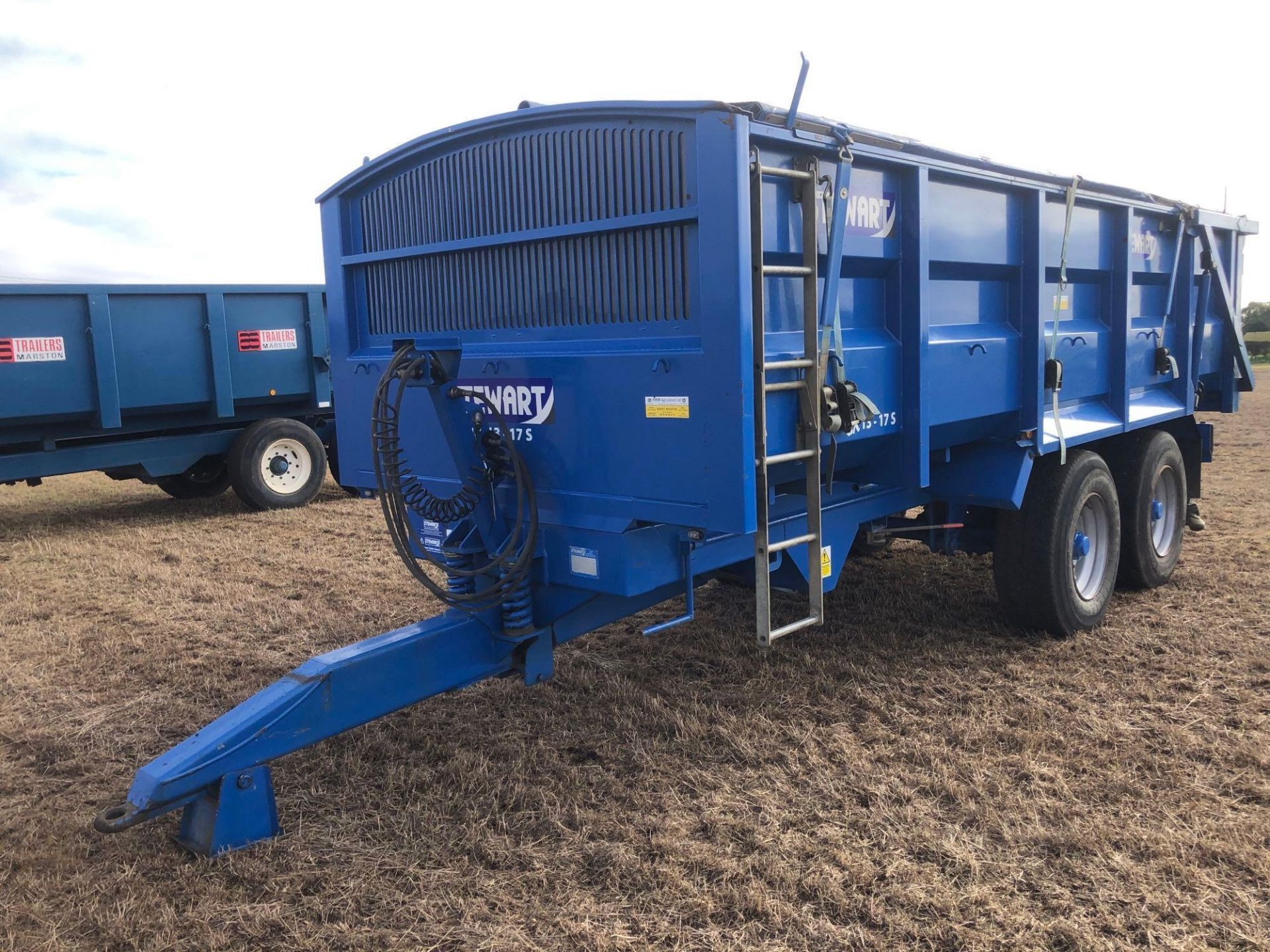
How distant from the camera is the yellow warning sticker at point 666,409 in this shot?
3096mm

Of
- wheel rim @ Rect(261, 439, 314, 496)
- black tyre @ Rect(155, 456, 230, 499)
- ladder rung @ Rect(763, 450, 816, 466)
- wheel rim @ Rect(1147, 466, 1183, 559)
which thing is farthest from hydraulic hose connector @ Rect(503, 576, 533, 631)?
black tyre @ Rect(155, 456, 230, 499)

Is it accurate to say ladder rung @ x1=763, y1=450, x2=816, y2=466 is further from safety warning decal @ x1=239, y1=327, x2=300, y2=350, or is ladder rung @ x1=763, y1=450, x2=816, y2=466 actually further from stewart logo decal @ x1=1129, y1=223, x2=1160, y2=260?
safety warning decal @ x1=239, y1=327, x2=300, y2=350

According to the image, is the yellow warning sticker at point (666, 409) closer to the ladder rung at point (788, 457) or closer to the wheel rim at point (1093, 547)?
the ladder rung at point (788, 457)

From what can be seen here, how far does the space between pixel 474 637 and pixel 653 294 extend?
1.35 metres

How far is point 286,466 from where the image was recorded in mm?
9688

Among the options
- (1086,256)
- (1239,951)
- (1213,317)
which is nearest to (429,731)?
(1239,951)

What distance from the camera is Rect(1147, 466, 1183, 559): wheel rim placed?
19.8ft

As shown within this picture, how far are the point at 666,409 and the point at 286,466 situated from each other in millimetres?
7371

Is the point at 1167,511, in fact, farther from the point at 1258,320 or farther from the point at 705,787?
the point at 1258,320

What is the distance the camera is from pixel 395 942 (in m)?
2.68

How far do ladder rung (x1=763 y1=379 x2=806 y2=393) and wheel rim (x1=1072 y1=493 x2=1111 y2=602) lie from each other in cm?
257

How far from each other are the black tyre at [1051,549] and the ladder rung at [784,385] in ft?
6.80

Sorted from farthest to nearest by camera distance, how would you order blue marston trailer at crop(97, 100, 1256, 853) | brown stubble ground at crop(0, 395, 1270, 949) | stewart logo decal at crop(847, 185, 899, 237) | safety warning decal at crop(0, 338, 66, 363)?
Result: safety warning decal at crop(0, 338, 66, 363)
stewart logo decal at crop(847, 185, 899, 237)
blue marston trailer at crop(97, 100, 1256, 853)
brown stubble ground at crop(0, 395, 1270, 949)

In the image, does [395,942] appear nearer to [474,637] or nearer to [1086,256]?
[474,637]
